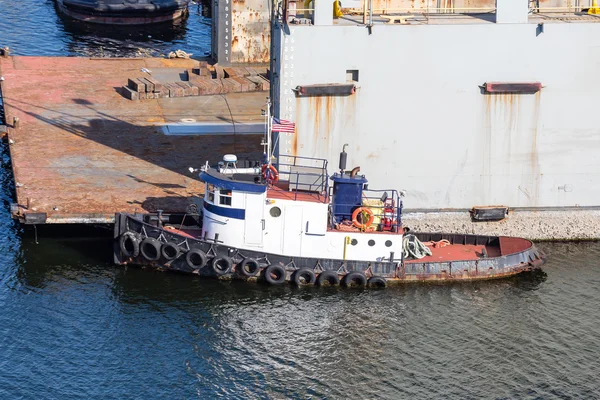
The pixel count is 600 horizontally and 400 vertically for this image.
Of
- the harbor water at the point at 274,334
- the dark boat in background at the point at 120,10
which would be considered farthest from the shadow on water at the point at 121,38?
the harbor water at the point at 274,334

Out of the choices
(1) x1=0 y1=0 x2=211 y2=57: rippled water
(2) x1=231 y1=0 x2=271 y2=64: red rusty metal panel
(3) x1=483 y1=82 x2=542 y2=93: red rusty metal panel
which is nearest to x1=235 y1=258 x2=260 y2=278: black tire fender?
(3) x1=483 y1=82 x2=542 y2=93: red rusty metal panel

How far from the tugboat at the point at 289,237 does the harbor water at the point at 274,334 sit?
0.45 m

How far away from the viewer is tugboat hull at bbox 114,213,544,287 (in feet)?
94.6

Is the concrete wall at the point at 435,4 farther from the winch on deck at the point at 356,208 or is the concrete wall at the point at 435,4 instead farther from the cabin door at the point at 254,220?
the cabin door at the point at 254,220

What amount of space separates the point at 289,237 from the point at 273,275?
1.12 meters

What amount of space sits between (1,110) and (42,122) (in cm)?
670

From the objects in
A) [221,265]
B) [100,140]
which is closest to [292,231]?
[221,265]

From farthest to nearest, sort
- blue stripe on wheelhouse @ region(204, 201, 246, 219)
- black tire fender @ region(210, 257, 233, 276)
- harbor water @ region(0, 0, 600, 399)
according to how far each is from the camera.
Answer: black tire fender @ region(210, 257, 233, 276) < blue stripe on wheelhouse @ region(204, 201, 246, 219) < harbor water @ region(0, 0, 600, 399)

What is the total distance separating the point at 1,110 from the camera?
→ 4312 cm

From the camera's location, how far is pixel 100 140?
35.7 m

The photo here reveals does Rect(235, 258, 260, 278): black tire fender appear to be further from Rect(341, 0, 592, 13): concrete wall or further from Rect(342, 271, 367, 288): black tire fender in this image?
Rect(341, 0, 592, 13): concrete wall

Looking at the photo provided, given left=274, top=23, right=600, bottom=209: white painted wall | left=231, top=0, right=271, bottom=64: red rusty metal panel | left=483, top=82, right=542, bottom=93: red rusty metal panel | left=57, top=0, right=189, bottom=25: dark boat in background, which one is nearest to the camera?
left=274, top=23, right=600, bottom=209: white painted wall

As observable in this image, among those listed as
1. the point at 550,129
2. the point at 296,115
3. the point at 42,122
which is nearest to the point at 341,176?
the point at 296,115

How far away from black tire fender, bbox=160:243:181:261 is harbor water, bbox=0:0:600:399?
69 cm
